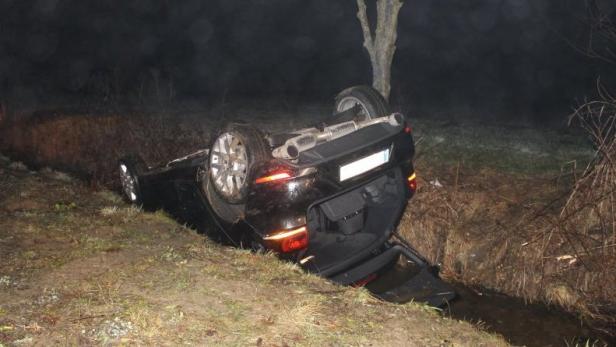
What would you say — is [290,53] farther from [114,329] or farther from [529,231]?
[114,329]

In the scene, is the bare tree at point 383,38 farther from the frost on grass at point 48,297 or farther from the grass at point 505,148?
the frost on grass at point 48,297

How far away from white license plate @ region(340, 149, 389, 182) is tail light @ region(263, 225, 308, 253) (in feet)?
1.87

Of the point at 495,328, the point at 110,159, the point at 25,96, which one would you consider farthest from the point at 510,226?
the point at 25,96

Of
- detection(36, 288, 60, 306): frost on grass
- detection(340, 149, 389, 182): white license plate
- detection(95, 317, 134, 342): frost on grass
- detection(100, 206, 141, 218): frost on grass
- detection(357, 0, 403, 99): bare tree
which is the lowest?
detection(95, 317, 134, 342): frost on grass

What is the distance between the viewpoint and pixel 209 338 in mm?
3662

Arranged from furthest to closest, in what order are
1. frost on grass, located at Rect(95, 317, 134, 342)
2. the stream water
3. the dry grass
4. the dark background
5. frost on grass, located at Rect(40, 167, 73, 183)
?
the dark background
frost on grass, located at Rect(40, 167, 73, 183)
the dry grass
the stream water
frost on grass, located at Rect(95, 317, 134, 342)

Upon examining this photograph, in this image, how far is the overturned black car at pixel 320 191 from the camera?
466cm

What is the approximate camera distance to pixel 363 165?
16.0 ft

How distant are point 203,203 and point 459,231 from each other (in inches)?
120

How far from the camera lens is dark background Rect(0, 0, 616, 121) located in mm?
17234

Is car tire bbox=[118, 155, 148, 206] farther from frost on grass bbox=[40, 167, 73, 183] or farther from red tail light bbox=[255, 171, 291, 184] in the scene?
red tail light bbox=[255, 171, 291, 184]

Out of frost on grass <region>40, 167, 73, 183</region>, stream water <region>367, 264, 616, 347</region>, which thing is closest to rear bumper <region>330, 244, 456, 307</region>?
stream water <region>367, 264, 616, 347</region>

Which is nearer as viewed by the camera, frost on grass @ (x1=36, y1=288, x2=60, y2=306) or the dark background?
frost on grass @ (x1=36, y1=288, x2=60, y2=306)

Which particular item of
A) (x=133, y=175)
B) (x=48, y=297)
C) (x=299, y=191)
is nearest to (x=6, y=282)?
(x=48, y=297)
